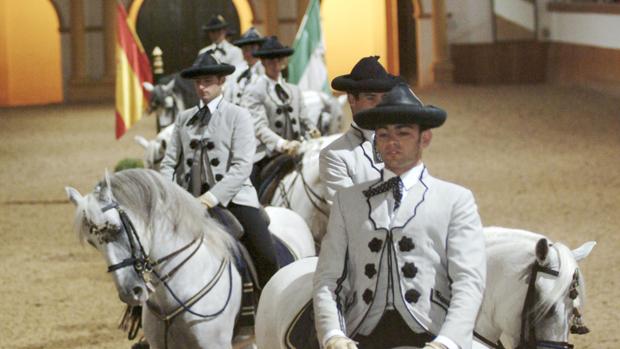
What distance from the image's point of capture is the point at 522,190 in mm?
15758

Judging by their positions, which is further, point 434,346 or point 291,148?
point 291,148

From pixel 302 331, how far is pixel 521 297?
846 millimetres

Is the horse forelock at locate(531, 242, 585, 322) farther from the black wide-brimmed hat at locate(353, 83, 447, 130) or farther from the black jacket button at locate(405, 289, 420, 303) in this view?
the black wide-brimmed hat at locate(353, 83, 447, 130)

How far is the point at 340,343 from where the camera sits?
4312 mm

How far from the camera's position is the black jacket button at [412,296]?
440cm

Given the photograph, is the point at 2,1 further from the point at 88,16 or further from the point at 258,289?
the point at 258,289

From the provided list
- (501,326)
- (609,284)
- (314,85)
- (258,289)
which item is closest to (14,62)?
(314,85)

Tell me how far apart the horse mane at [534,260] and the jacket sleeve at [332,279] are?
870mm

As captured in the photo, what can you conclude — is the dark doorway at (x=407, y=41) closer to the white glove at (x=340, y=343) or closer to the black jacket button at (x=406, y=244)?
the black jacket button at (x=406, y=244)

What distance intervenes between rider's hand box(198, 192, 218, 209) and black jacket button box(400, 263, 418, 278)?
265 cm

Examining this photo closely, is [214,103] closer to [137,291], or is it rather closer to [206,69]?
[206,69]

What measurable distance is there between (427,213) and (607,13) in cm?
2081

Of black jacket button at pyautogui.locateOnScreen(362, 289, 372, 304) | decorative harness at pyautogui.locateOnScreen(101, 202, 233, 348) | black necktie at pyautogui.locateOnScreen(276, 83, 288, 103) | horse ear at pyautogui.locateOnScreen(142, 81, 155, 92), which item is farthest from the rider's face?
horse ear at pyautogui.locateOnScreen(142, 81, 155, 92)

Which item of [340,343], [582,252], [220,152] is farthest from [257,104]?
[340,343]
